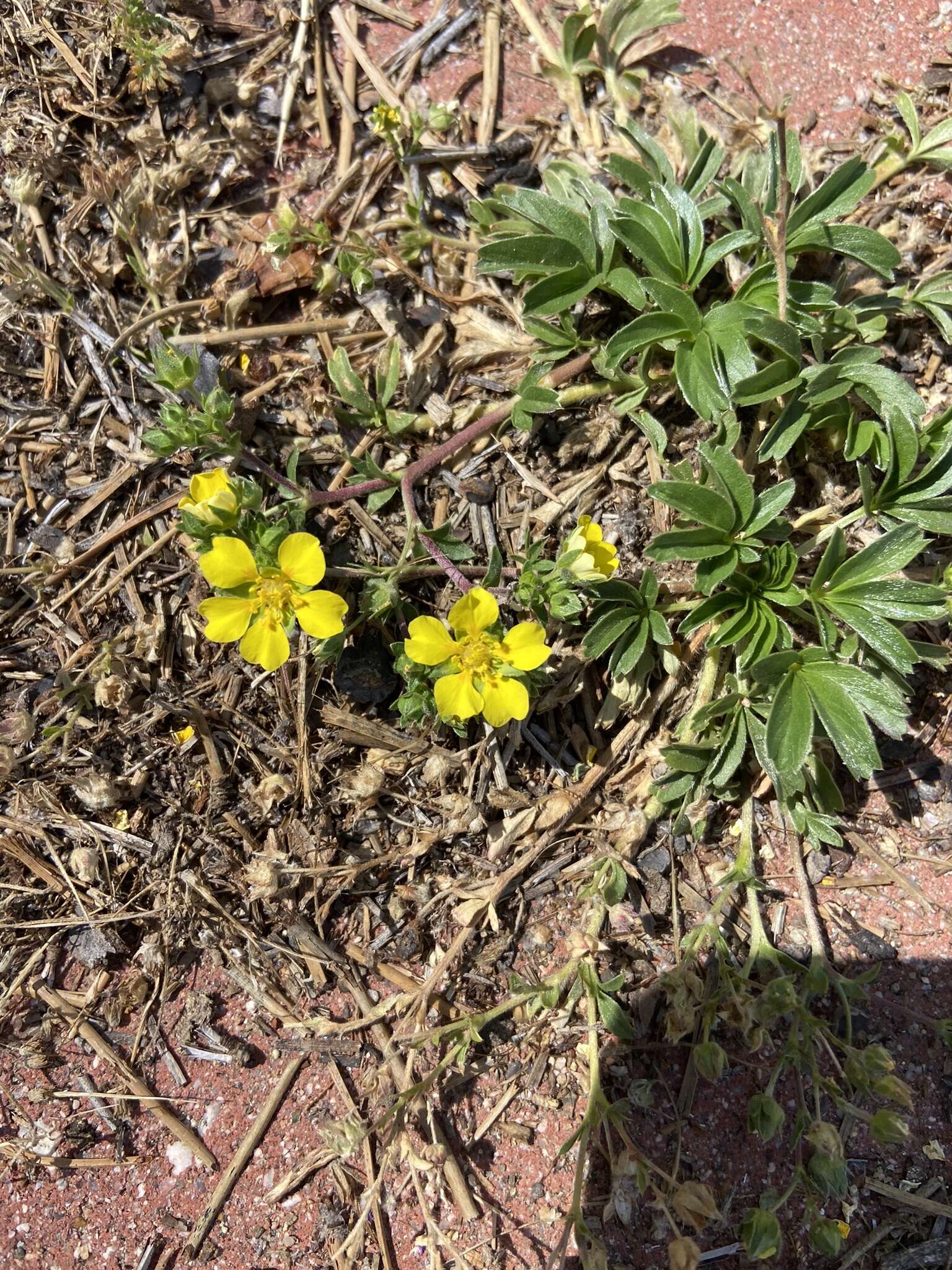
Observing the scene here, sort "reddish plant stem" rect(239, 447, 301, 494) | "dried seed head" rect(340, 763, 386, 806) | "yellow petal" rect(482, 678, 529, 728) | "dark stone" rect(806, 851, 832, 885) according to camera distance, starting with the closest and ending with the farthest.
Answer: "yellow petal" rect(482, 678, 529, 728), "reddish plant stem" rect(239, 447, 301, 494), "dried seed head" rect(340, 763, 386, 806), "dark stone" rect(806, 851, 832, 885)

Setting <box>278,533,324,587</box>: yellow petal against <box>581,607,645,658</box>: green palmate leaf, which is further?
<box>581,607,645,658</box>: green palmate leaf

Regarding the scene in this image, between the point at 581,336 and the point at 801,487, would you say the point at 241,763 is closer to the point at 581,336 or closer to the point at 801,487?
the point at 581,336

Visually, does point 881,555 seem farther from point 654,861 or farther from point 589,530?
point 654,861

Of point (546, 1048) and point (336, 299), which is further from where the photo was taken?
point (336, 299)

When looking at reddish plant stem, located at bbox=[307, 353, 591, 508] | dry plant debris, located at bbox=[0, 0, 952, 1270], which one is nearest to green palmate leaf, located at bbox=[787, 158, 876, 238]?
Result: dry plant debris, located at bbox=[0, 0, 952, 1270]

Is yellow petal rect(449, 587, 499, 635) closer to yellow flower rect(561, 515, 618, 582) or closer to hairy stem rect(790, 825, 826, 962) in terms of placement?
yellow flower rect(561, 515, 618, 582)

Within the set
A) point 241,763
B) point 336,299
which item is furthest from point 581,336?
point 241,763
